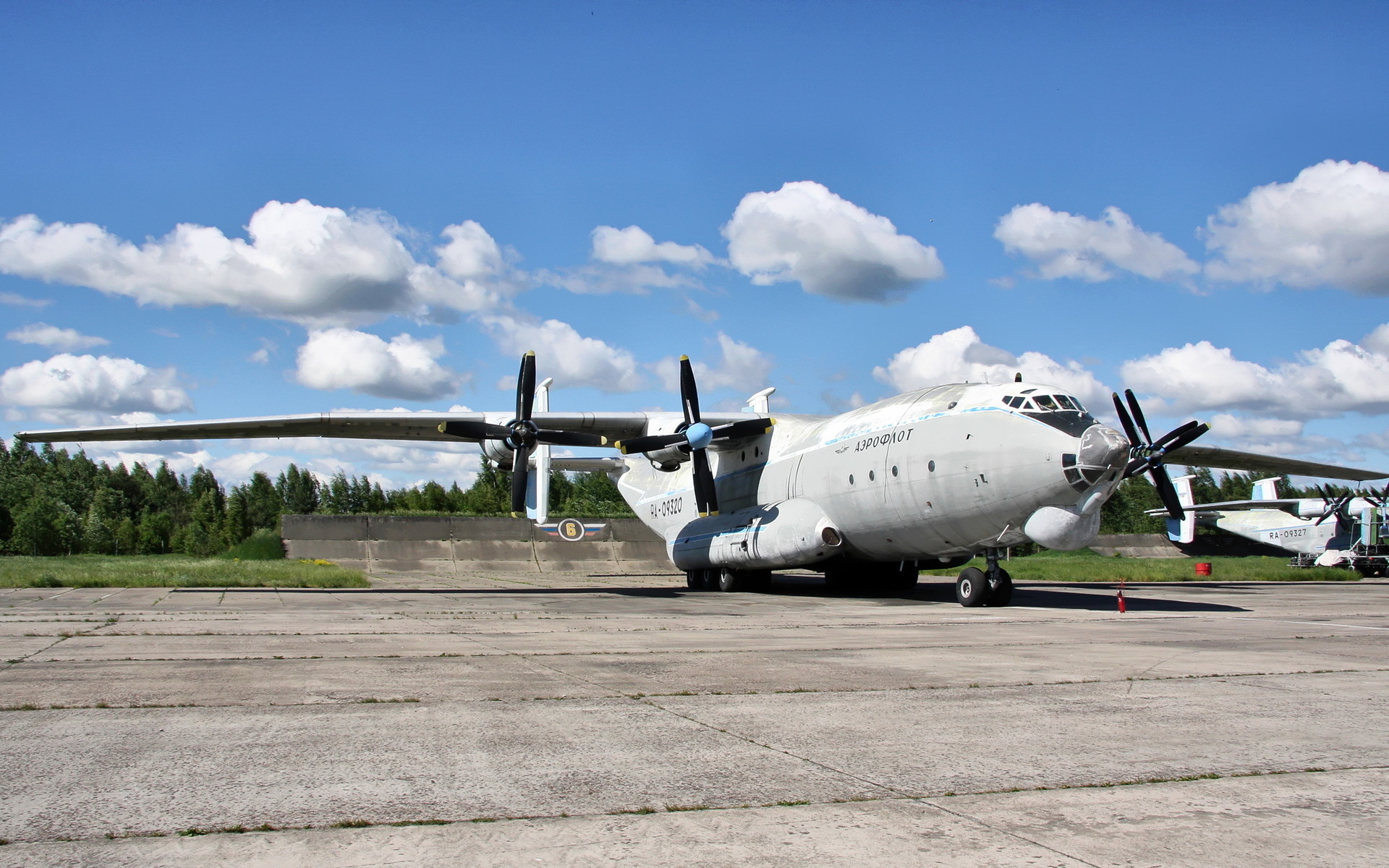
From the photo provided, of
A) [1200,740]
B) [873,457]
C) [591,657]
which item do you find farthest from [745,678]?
[873,457]

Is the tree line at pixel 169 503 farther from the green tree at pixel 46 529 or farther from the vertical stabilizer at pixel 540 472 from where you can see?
the vertical stabilizer at pixel 540 472

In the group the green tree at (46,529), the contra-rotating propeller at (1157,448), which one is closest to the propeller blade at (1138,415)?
the contra-rotating propeller at (1157,448)

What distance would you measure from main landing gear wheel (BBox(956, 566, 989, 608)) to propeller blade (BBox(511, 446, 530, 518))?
9.74 meters

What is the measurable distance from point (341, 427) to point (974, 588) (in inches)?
611

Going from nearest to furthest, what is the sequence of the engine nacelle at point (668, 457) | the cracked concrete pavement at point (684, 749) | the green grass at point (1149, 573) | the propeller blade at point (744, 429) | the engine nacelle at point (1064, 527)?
1. the cracked concrete pavement at point (684, 749)
2. the engine nacelle at point (1064, 527)
3. the propeller blade at point (744, 429)
4. the engine nacelle at point (668, 457)
5. the green grass at point (1149, 573)

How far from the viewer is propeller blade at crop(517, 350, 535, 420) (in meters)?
22.5

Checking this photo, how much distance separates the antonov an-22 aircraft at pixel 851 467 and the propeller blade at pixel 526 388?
0.04 m

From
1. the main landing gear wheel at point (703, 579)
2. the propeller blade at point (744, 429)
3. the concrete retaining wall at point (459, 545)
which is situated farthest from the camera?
the concrete retaining wall at point (459, 545)

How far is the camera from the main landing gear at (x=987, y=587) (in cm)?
1814

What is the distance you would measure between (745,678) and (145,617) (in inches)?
400

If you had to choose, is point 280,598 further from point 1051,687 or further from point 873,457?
point 1051,687

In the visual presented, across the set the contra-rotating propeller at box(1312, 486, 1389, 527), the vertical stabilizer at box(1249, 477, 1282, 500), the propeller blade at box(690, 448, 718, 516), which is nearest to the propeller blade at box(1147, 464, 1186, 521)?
the propeller blade at box(690, 448, 718, 516)

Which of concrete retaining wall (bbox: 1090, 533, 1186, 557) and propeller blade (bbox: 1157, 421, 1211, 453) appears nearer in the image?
propeller blade (bbox: 1157, 421, 1211, 453)

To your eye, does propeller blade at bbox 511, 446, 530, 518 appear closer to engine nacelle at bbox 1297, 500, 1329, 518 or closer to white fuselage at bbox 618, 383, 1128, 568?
white fuselage at bbox 618, 383, 1128, 568
